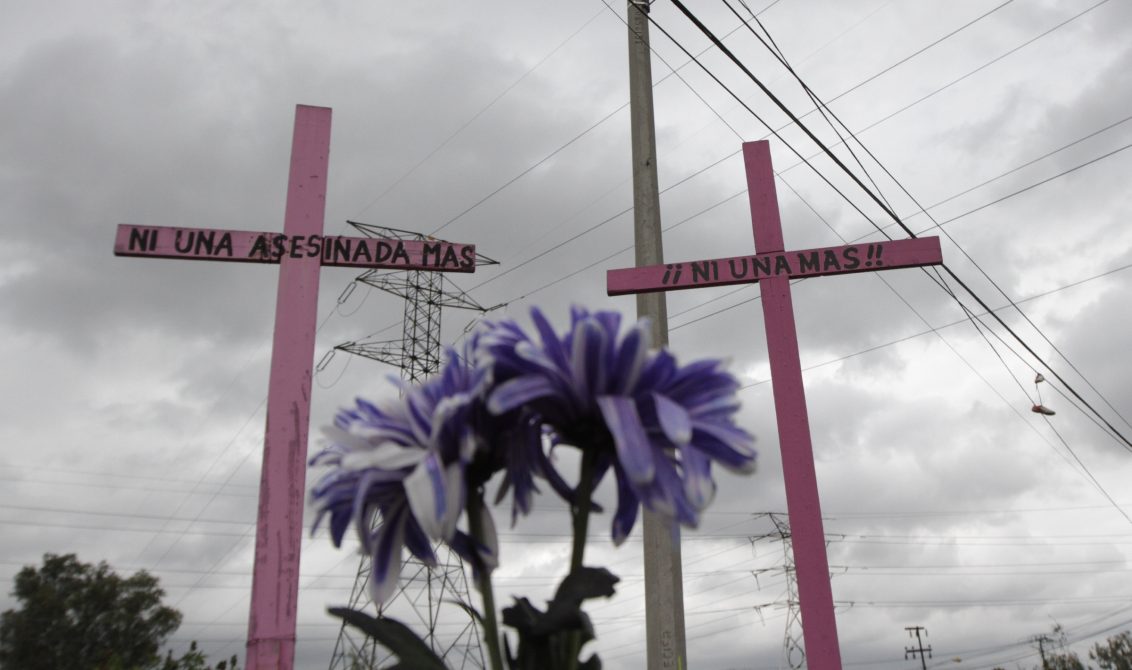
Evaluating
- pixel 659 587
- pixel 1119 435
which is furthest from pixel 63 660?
pixel 1119 435

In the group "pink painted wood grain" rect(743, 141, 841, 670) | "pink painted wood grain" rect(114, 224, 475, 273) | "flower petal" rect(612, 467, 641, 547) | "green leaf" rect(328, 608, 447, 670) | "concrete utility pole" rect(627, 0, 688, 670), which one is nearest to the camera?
"green leaf" rect(328, 608, 447, 670)

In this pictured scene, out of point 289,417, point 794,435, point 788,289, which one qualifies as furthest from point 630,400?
point 788,289

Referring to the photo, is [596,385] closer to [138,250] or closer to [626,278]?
[138,250]

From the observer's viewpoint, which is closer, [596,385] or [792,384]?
[596,385]

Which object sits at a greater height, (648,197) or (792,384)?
(648,197)

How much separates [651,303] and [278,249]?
110 inches

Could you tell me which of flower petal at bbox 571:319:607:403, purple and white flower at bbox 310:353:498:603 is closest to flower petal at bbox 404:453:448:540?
purple and white flower at bbox 310:353:498:603

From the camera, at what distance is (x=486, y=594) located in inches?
51.6

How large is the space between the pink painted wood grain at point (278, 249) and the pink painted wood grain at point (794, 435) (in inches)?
76.2

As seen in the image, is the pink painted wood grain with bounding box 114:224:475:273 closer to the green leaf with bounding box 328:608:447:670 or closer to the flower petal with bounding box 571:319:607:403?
the green leaf with bounding box 328:608:447:670

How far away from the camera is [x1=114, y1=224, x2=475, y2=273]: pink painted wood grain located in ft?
15.0

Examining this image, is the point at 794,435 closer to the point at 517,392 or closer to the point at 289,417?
the point at 289,417

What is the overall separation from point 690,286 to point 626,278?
1.32 feet

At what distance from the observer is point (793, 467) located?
5.07 m
